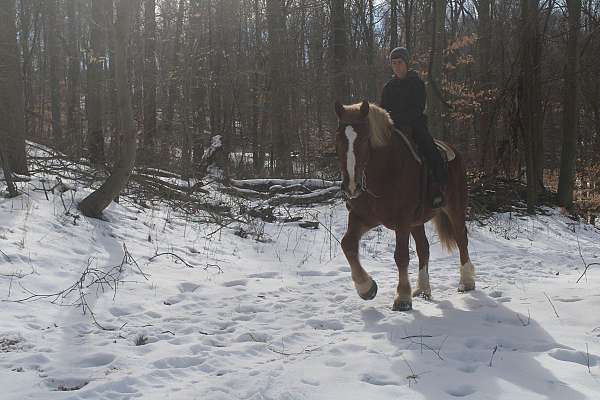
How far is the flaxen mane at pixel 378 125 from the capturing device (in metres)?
4.88

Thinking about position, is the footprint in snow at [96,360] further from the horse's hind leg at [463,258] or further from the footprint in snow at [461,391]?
the horse's hind leg at [463,258]

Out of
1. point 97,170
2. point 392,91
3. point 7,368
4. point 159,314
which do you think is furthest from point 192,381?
point 97,170

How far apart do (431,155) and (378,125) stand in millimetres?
867

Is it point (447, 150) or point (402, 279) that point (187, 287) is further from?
point (447, 150)

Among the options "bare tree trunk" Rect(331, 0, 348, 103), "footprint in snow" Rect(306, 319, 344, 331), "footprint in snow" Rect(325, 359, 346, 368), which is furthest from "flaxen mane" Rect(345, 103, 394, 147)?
"bare tree trunk" Rect(331, 0, 348, 103)

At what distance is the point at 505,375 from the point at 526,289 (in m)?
2.72

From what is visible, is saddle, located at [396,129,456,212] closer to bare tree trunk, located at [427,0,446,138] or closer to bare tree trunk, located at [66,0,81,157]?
bare tree trunk, located at [427,0,446,138]

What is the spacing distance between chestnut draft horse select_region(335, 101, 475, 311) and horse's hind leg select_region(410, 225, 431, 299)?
58 mm

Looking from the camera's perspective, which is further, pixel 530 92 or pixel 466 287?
pixel 530 92

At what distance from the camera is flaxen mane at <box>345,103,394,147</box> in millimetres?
4876

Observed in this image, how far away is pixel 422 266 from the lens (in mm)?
5793

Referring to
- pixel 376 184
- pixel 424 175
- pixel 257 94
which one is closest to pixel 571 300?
pixel 424 175

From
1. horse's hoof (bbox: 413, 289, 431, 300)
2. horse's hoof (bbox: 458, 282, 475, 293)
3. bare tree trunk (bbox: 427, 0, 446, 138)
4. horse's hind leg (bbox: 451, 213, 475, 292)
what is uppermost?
bare tree trunk (bbox: 427, 0, 446, 138)

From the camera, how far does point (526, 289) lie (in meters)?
5.62
